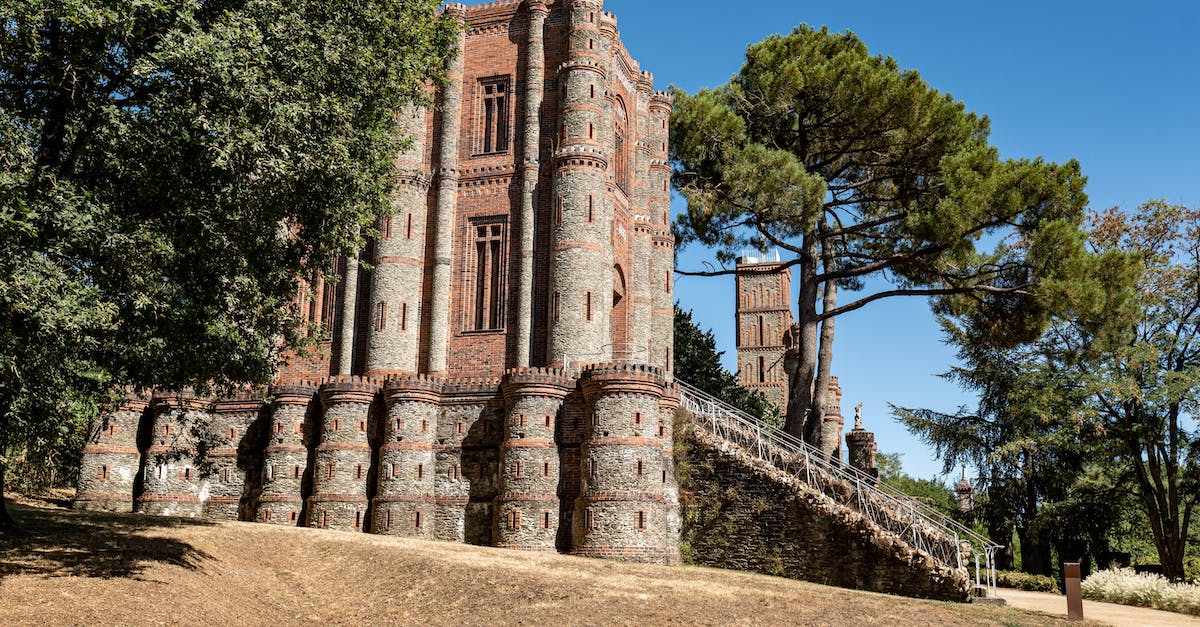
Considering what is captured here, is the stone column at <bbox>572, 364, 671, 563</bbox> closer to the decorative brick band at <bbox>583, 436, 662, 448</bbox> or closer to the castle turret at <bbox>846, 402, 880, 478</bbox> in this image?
the decorative brick band at <bbox>583, 436, 662, 448</bbox>

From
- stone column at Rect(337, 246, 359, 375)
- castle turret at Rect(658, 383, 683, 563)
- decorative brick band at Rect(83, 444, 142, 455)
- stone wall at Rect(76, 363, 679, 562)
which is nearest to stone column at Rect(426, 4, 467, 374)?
stone wall at Rect(76, 363, 679, 562)

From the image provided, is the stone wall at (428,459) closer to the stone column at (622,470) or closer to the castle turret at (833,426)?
the stone column at (622,470)

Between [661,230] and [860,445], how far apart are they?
10555 mm

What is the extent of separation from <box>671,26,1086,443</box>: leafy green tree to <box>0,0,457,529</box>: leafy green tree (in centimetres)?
1590

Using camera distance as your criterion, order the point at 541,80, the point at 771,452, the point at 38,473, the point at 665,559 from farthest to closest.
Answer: the point at 541,80 < the point at 38,473 < the point at 771,452 < the point at 665,559

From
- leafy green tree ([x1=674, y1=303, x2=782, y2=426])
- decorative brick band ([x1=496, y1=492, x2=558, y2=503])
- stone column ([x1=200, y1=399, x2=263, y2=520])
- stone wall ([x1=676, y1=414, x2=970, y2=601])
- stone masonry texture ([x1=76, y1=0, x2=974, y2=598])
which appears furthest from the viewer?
leafy green tree ([x1=674, y1=303, x2=782, y2=426])

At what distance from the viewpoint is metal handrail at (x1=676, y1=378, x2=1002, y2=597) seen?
22281 mm

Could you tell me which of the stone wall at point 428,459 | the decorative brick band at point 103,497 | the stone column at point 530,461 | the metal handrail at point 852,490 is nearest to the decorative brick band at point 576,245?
the stone wall at point 428,459

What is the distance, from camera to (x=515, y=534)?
80.5 feet

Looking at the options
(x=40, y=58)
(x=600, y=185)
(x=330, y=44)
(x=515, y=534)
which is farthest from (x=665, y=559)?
(x=40, y=58)

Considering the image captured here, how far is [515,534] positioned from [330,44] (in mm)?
12752

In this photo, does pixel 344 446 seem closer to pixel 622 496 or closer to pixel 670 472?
pixel 622 496

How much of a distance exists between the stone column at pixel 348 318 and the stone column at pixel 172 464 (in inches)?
152

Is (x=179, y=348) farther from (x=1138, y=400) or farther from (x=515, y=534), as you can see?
(x=1138, y=400)
